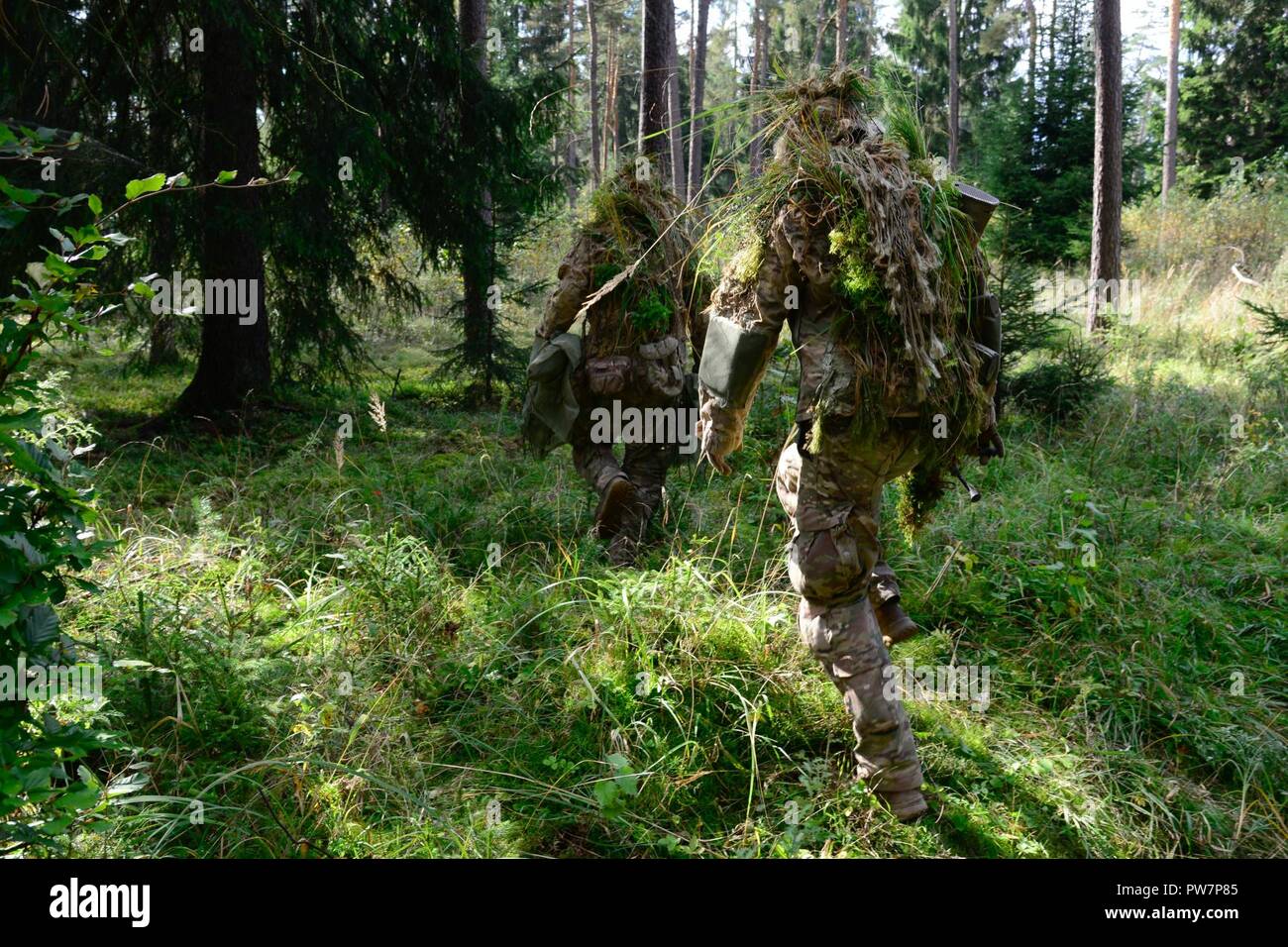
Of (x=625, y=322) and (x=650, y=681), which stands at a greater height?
(x=625, y=322)

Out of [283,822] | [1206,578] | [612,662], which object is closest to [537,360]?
[612,662]

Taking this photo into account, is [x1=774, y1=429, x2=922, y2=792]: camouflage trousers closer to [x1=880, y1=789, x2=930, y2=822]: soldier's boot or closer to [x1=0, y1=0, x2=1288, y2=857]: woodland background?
[x1=880, y1=789, x2=930, y2=822]: soldier's boot

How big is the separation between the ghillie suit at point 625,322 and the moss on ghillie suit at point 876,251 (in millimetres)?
1586

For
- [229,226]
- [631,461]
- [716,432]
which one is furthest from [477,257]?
[716,432]

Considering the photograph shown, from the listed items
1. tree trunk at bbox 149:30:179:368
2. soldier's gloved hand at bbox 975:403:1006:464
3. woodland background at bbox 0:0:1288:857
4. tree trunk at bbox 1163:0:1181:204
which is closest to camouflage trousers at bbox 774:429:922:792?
woodland background at bbox 0:0:1288:857

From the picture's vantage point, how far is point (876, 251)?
3.08 m

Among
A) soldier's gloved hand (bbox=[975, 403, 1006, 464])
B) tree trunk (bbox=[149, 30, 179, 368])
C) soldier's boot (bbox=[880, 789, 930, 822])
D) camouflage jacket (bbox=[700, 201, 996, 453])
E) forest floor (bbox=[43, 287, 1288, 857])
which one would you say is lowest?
soldier's boot (bbox=[880, 789, 930, 822])

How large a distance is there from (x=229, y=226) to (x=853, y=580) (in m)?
6.26

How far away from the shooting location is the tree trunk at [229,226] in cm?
730

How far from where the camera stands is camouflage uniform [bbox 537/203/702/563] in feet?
16.6

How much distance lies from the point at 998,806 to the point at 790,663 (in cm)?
100

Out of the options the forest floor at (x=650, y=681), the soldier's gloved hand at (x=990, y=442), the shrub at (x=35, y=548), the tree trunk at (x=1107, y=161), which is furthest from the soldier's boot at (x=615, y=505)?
the tree trunk at (x=1107, y=161)

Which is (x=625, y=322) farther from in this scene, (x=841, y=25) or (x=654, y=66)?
(x=841, y=25)

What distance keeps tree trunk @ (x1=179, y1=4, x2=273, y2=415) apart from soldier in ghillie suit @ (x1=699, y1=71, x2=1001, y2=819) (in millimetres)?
5263
